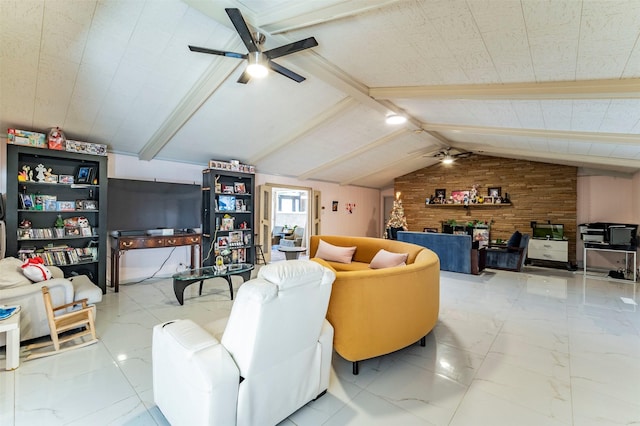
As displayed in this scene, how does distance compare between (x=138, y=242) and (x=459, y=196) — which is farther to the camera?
(x=459, y=196)

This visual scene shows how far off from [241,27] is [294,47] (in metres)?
0.44

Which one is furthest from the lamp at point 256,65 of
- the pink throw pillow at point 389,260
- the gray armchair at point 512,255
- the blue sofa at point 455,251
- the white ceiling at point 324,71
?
the gray armchair at point 512,255

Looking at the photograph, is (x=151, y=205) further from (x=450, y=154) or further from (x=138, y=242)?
(x=450, y=154)

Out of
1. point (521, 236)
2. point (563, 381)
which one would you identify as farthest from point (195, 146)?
point (521, 236)

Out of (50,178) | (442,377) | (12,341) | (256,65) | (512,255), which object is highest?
(256,65)

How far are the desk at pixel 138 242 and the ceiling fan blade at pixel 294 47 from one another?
12.1 feet

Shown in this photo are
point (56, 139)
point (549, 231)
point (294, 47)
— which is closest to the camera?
point (294, 47)

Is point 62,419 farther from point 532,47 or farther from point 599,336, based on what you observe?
point 599,336

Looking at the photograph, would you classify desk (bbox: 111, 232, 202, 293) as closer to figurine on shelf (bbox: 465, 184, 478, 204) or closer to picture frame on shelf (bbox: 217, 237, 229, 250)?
picture frame on shelf (bbox: 217, 237, 229, 250)

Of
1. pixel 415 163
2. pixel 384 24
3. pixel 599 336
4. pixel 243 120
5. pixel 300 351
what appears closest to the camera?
pixel 300 351

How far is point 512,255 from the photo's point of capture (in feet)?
20.6

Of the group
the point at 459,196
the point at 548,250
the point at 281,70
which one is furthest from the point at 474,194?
the point at 281,70

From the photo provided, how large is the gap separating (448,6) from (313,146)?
4.18 meters

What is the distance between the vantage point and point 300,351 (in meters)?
1.72
